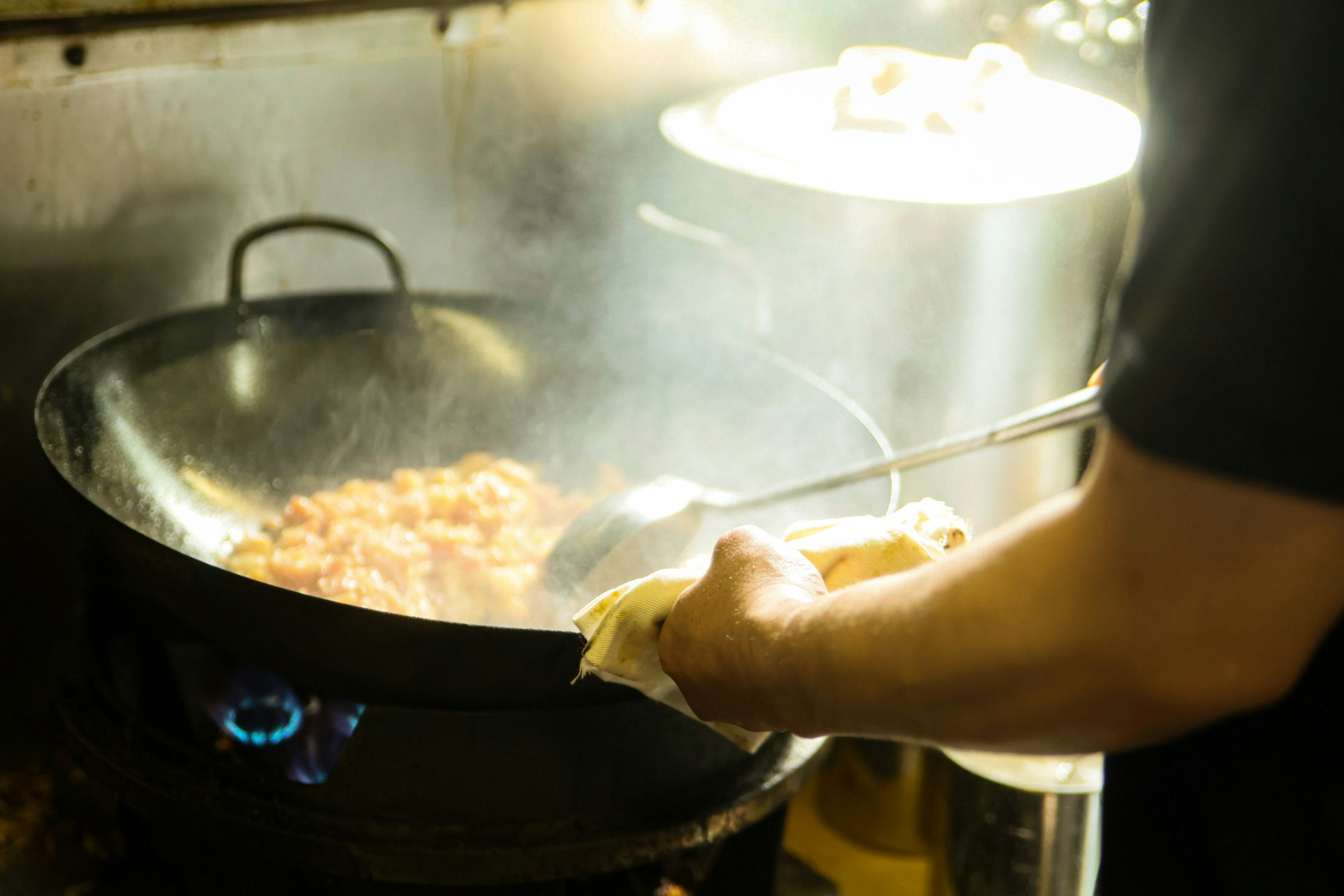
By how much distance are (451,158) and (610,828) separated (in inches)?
71.5

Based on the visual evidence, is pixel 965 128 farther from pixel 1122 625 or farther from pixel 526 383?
pixel 1122 625

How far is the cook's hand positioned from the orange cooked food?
64cm

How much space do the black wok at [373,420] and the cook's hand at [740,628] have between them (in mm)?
265

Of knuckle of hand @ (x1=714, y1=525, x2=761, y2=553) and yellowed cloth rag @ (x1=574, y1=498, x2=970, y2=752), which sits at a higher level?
knuckle of hand @ (x1=714, y1=525, x2=761, y2=553)

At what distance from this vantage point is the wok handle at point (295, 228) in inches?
78.2

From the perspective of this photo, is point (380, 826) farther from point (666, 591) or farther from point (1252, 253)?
point (1252, 253)

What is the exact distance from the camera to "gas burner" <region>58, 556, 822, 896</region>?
1328mm

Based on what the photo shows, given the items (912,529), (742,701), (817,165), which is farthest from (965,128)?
(742,701)

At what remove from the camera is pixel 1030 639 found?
0.72 m

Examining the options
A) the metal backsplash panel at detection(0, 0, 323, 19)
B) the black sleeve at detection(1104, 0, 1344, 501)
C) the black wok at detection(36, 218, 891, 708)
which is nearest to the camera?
the black sleeve at detection(1104, 0, 1344, 501)

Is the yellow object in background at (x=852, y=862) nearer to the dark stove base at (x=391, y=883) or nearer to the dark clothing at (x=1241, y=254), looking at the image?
the dark stove base at (x=391, y=883)

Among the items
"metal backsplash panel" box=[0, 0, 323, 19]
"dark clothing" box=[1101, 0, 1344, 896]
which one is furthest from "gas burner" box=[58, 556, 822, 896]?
"metal backsplash panel" box=[0, 0, 323, 19]

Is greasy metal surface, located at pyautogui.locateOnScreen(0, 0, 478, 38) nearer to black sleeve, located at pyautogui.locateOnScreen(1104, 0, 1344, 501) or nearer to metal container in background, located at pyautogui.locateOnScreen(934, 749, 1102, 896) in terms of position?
black sleeve, located at pyautogui.locateOnScreen(1104, 0, 1344, 501)

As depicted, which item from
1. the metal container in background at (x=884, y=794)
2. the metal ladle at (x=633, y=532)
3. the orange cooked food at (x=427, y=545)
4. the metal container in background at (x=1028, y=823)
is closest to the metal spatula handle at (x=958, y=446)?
the metal ladle at (x=633, y=532)
